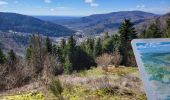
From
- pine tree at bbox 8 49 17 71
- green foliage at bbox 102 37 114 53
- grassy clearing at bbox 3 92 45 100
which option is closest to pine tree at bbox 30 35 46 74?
pine tree at bbox 8 49 17 71

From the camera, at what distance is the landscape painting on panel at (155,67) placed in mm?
3699

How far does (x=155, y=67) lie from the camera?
4.08 m

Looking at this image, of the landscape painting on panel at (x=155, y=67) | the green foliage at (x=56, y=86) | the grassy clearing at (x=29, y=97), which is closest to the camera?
the landscape painting on panel at (x=155, y=67)

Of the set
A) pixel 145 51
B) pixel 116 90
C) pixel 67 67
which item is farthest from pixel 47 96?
pixel 67 67

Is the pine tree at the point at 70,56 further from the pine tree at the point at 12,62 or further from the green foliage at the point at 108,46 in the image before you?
the pine tree at the point at 12,62

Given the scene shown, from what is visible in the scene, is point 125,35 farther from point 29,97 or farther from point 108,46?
point 29,97

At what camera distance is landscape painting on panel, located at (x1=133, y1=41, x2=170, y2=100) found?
3699 millimetres

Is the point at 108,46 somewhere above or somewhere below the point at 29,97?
below

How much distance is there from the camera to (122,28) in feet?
193

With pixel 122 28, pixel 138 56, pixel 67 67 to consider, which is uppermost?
pixel 138 56

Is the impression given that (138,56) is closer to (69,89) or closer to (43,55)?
(69,89)

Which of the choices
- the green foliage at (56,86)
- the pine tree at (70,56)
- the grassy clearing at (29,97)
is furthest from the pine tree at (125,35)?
the green foliage at (56,86)

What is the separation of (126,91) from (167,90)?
19.4 ft

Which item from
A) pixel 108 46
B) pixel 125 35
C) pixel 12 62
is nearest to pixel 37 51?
pixel 12 62
